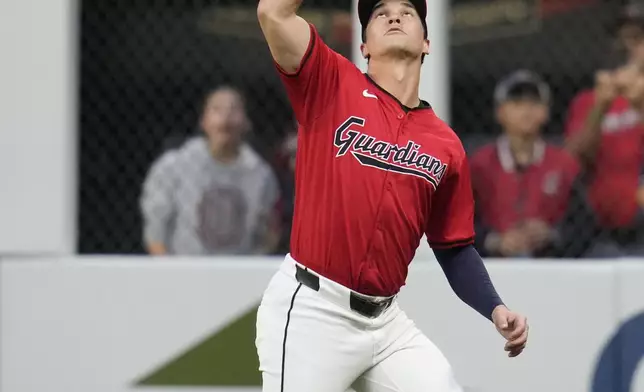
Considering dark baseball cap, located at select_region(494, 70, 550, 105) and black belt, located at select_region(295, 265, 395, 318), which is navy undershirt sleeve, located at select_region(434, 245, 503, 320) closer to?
black belt, located at select_region(295, 265, 395, 318)

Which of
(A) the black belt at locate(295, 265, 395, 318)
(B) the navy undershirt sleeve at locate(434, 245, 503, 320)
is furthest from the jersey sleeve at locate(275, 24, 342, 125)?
(B) the navy undershirt sleeve at locate(434, 245, 503, 320)

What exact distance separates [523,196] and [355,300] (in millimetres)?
1888

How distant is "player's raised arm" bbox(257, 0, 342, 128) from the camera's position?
3.03 metres

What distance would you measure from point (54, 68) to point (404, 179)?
235 centimetres

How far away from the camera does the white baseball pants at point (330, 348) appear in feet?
10.5

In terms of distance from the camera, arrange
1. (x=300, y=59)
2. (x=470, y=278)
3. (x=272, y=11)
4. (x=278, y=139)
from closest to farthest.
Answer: (x=272, y=11)
(x=300, y=59)
(x=470, y=278)
(x=278, y=139)

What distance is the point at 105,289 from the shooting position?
4938 millimetres

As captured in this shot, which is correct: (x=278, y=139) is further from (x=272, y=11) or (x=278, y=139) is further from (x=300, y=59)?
(x=272, y=11)

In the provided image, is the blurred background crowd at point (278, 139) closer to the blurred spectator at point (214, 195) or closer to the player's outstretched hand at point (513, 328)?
the blurred spectator at point (214, 195)

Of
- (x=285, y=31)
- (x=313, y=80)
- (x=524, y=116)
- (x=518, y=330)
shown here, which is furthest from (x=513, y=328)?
(x=524, y=116)

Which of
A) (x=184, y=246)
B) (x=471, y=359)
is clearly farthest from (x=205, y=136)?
(x=471, y=359)

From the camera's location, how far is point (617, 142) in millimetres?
4965

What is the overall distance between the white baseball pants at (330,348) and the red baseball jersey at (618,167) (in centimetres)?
188

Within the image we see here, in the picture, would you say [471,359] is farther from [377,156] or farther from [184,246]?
[377,156]
